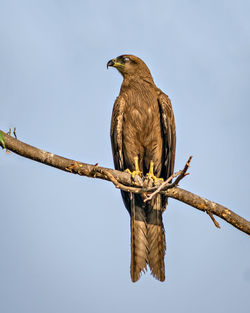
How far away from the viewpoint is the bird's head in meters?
7.17

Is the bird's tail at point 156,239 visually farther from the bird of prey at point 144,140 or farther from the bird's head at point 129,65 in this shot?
the bird's head at point 129,65

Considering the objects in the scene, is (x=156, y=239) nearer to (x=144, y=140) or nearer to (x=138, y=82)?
(x=144, y=140)

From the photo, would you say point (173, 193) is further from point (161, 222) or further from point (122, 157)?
point (122, 157)

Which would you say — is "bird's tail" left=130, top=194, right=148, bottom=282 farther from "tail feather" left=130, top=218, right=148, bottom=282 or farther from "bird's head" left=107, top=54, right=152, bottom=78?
"bird's head" left=107, top=54, right=152, bottom=78

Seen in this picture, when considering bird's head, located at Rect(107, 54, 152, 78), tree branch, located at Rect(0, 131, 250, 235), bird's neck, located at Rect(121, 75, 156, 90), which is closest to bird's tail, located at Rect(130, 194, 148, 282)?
tree branch, located at Rect(0, 131, 250, 235)

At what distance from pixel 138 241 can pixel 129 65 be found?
3091 millimetres

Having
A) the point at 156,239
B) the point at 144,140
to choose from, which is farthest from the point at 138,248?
the point at 144,140

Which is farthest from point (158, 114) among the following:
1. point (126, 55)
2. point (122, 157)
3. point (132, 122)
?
point (126, 55)

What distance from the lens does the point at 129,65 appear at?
730 centimetres

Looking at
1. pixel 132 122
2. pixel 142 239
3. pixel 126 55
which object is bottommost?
pixel 142 239

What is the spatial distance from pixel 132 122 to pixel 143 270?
7.40 ft

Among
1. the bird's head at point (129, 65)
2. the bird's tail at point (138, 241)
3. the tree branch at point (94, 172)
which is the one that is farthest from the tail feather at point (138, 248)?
the bird's head at point (129, 65)

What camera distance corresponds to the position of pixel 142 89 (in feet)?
22.1

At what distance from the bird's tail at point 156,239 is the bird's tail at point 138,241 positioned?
0.07 metres
